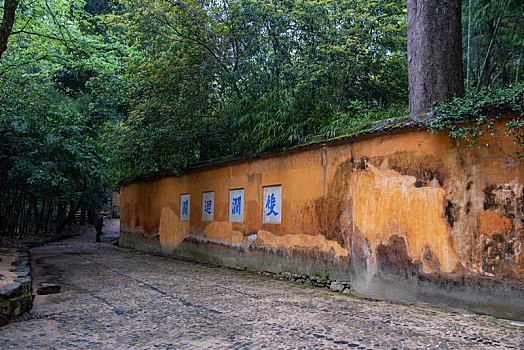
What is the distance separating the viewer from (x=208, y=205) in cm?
1144

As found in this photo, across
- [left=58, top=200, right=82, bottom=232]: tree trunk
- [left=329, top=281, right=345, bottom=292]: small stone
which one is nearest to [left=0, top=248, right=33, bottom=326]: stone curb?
[left=329, top=281, right=345, bottom=292]: small stone

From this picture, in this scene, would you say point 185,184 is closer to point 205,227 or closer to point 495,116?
point 205,227

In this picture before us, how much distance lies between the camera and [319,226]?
7754 mm

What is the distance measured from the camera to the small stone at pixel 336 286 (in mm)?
7126

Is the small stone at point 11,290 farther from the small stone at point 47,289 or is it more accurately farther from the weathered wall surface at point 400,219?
the weathered wall surface at point 400,219

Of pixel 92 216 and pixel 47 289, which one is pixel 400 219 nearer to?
pixel 47 289

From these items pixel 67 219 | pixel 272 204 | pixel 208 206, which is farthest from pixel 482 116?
pixel 67 219

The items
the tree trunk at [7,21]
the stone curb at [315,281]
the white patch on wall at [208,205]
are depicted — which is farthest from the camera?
the white patch on wall at [208,205]

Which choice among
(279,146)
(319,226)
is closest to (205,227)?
(279,146)

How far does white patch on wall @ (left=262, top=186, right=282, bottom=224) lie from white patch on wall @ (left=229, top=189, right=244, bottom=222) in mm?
939

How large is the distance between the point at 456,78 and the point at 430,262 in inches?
126

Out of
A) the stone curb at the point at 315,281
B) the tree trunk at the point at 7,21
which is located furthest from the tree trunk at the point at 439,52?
the tree trunk at the point at 7,21

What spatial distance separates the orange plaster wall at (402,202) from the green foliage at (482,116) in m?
0.15

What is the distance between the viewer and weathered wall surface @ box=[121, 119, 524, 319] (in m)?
5.18
